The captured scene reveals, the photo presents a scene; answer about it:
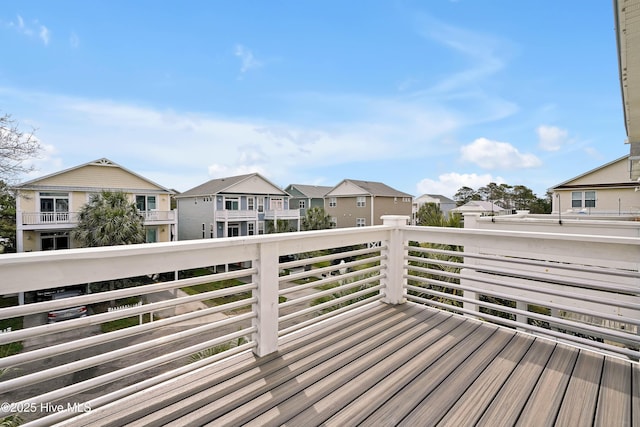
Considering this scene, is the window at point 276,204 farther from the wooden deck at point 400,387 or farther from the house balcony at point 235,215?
the wooden deck at point 400,387

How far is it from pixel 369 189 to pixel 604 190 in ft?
47.0

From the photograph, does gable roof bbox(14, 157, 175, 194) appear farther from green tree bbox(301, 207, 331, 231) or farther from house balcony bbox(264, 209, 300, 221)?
green tree bbox(301, 207, 331, 231)

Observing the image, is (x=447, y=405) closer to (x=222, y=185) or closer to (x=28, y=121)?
(x=28, y=121)

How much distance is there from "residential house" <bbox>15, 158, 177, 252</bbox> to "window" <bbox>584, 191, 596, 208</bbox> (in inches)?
880

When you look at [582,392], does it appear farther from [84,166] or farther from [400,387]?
[84,166]

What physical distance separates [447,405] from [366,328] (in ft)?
3.45

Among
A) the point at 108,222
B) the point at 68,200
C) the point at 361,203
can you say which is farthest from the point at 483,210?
the point at 361,203

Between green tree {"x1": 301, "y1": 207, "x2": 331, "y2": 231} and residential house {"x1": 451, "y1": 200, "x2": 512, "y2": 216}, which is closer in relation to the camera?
residential house {"x1": 451, "y1": 200, "x2": 512, "y2": 216}

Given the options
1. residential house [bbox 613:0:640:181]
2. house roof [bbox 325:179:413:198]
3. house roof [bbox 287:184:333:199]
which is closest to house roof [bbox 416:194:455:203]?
house roof [bbox 325:179:413:198]

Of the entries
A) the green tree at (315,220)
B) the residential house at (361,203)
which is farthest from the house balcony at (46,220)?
the residential house at (361,203)

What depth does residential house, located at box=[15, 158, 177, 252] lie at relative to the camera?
13.5 meters

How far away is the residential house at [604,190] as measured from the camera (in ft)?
49.4

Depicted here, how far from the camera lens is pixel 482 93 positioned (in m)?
13.4

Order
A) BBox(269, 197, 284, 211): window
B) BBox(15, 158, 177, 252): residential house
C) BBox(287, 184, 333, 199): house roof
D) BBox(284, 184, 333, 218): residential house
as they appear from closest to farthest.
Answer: BBox(15, 158, 177, 252): residential house, BBox(269, 197, 284, 211): window, BBox(284, 184, 333, 218): residential house, BBox(287, 184, 333, 199): house roof
